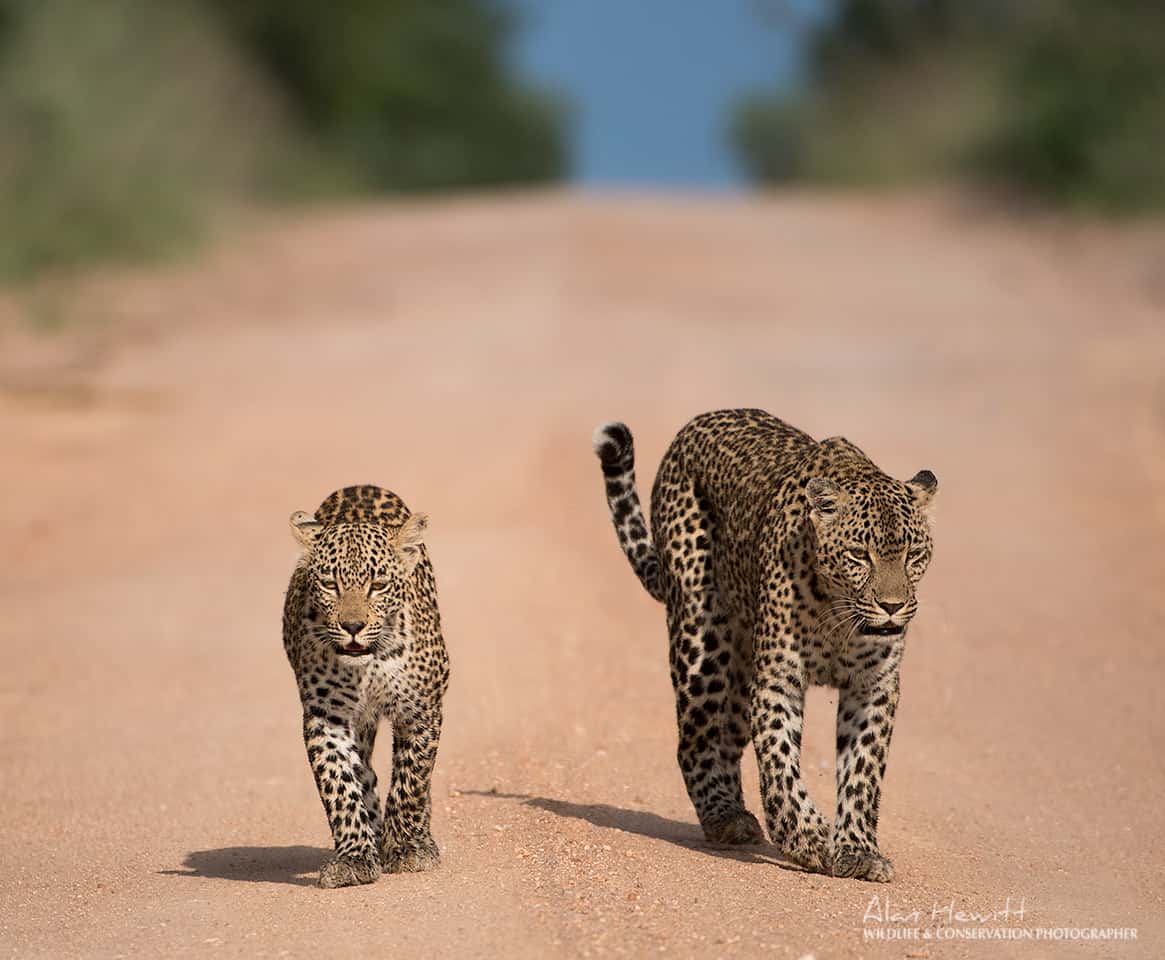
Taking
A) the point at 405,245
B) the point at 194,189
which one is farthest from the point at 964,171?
the point at 194,189

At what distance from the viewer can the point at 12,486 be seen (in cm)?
1700

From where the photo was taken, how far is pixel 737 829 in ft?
26.8

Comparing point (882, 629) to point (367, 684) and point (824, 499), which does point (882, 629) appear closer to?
point (824, 499)

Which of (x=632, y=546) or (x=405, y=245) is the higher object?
(x=405, y=245)

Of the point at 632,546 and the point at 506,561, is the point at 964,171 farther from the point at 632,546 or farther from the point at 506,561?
the point at 632,546

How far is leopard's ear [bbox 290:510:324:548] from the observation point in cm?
756

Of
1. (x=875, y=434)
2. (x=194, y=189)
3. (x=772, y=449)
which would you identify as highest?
(x=194, y=189)

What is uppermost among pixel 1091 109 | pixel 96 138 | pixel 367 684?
pixel 1091 109

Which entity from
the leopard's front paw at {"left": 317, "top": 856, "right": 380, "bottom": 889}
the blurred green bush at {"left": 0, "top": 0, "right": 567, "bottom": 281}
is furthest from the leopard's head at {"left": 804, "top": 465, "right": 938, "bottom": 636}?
the blurred green bush at {"left": 0, "top": 0, "right": 567, "bottom": 281}

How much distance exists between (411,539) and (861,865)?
1895 millimetres

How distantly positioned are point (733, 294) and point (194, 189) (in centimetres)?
896

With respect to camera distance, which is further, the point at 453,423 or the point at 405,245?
the point at 405,245
